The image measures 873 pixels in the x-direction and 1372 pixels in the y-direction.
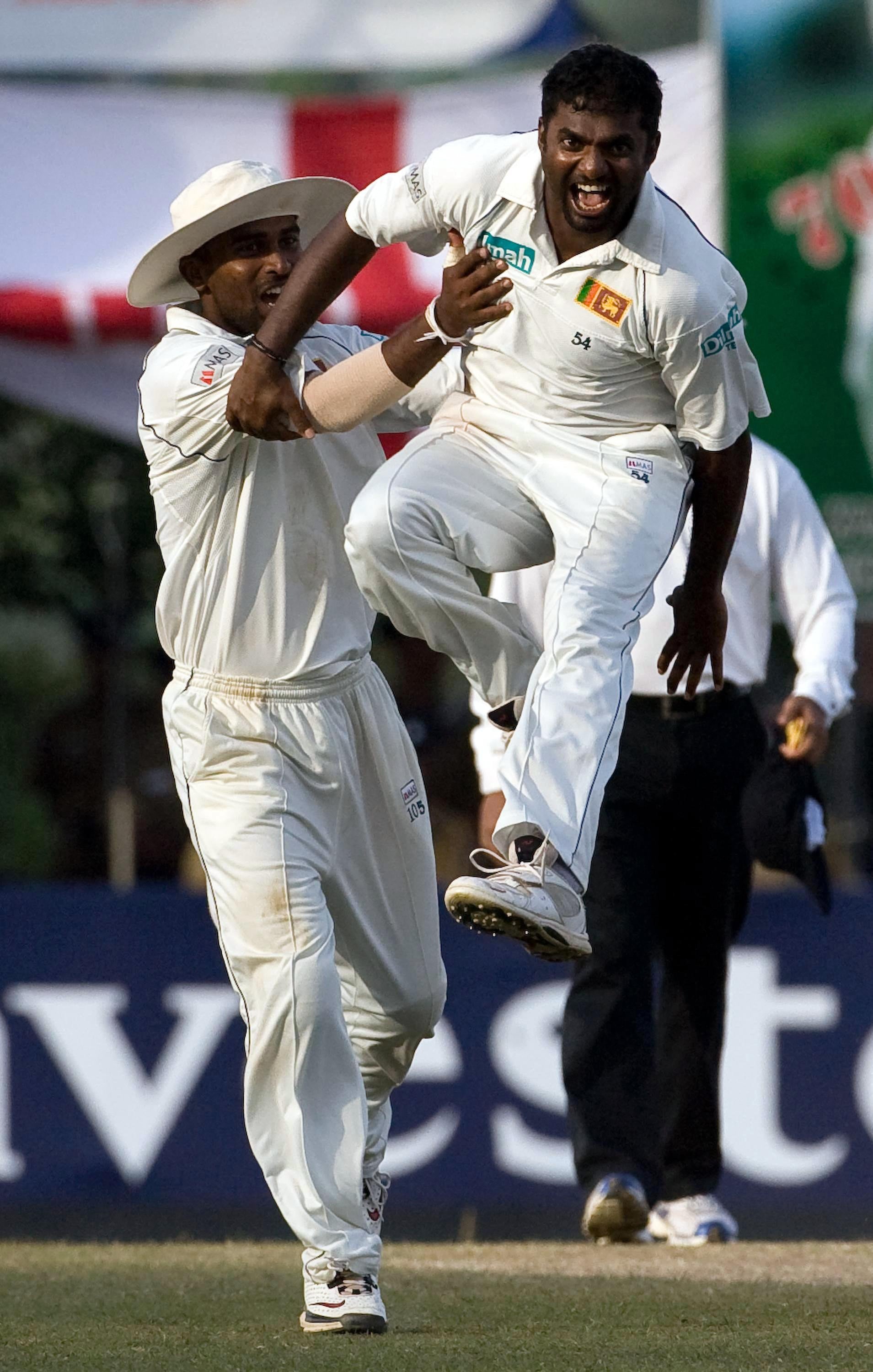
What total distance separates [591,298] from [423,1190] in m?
4.43

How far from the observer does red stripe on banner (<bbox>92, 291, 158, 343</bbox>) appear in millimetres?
9172

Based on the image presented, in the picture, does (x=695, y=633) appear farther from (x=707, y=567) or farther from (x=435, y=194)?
(x=435, y=194)

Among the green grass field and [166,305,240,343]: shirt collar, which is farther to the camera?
[166,305,240,343]: shirt collar

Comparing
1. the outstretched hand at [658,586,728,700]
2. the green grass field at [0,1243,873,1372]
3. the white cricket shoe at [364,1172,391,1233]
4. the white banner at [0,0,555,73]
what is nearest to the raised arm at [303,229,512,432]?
the outstretched hand at [658,586,728,700]

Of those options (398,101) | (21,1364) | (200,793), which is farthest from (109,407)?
(21,1364)

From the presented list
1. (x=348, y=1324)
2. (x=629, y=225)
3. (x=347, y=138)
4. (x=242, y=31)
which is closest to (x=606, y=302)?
(x=629, y=225)

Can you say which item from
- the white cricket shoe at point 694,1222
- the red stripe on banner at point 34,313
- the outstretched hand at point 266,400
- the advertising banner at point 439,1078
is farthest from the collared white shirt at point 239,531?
the red stripe on banner at point 34,313

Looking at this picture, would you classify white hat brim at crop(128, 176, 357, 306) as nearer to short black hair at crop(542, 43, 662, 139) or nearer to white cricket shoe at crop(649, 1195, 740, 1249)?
short black hair at crop(542, 43, 662, 139)

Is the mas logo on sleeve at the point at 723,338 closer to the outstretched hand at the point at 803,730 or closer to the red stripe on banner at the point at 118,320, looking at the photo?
the outstretched hand at the point at 803,730

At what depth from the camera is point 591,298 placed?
15.0 feet

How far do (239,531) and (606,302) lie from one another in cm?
98

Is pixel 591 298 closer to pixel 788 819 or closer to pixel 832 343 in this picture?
pixel 788 819

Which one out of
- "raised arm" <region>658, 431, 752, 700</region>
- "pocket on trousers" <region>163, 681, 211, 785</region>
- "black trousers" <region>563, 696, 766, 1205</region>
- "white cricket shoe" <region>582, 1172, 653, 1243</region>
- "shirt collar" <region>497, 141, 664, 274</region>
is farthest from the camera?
"black trousers" <region>563, 696, 766, 1205</region>

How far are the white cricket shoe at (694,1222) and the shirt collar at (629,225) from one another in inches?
125
